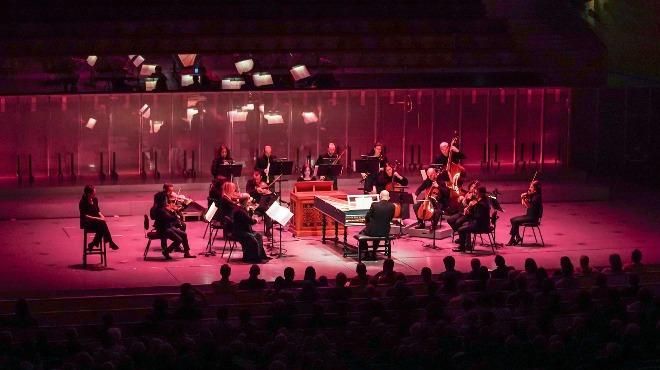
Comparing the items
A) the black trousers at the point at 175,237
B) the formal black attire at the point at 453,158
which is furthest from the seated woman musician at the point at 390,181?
the black trousers at the point at 175,237

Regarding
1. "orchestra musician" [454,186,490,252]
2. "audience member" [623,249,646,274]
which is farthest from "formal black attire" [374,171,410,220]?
"audience member" [623,249,646,274]

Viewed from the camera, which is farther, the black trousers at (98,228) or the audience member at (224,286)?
the black trousers at (98,228)

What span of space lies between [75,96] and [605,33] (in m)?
11.9

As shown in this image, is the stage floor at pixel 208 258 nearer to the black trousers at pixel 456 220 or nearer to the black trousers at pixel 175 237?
the black trousers at pixel 175 237

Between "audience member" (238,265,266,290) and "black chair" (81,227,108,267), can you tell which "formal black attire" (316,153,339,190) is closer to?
"black chair" (81,227,108,267)

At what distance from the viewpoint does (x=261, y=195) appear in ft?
68.1

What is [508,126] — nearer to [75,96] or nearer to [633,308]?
[75,96]

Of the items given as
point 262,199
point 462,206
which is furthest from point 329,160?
point 462,206

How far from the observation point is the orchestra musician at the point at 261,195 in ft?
67.7

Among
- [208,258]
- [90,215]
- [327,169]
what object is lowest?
[208,258]

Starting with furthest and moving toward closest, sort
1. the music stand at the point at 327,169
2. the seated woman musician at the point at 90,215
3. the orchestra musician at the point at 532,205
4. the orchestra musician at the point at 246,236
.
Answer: the music stand at the point at 327,169 → the orchestra musician at the point at 532,205 → the orchestra musician at the point at 246,236 → the seated woman musician at the point at 90,215

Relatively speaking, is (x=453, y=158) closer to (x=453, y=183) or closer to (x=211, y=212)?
(x=453, y=183)

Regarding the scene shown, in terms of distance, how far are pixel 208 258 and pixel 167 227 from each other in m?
0.77

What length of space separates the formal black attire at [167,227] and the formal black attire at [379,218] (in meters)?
2.71
